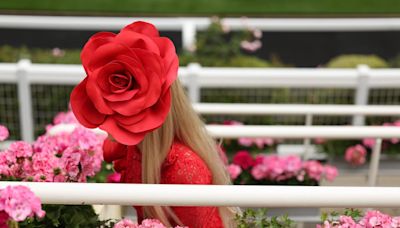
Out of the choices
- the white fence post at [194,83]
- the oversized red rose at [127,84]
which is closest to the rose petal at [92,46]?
the oversized red rose at [127,84]

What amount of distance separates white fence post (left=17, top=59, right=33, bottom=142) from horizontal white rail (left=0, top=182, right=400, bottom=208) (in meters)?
2.83

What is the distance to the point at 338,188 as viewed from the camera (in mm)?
1584

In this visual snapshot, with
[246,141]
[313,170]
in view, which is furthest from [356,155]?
[313,170]

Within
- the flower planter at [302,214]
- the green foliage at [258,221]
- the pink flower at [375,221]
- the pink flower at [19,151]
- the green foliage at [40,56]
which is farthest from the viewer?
the green foliage at [40,56]

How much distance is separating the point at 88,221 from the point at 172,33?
784 cm

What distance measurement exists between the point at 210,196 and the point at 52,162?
67cm

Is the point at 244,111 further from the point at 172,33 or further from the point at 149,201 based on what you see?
the point at 172,33

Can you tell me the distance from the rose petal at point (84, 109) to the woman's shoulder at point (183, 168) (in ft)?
0.99

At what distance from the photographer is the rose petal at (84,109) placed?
1783 mm

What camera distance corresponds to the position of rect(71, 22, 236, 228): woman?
173 cm

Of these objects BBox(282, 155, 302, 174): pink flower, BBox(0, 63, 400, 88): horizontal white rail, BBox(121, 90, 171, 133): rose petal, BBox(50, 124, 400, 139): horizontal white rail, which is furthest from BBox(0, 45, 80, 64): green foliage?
BBox(121, 90, 171, 133): rose petal

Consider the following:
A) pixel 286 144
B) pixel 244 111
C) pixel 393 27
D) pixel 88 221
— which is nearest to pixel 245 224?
pixel 88 221

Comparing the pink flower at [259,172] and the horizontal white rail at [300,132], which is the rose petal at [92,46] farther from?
the pink flower at [259,172]

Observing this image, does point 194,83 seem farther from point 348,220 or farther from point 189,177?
point 348,220
